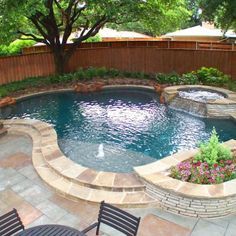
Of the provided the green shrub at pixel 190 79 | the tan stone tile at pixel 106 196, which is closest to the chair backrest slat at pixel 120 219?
the tan stone tile at pixel 106 196

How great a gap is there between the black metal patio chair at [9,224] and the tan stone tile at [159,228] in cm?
197

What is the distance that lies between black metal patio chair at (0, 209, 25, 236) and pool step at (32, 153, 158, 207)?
1.64 meters

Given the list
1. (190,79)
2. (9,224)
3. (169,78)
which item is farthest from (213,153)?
(169,78)

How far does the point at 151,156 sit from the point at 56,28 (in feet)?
30.5

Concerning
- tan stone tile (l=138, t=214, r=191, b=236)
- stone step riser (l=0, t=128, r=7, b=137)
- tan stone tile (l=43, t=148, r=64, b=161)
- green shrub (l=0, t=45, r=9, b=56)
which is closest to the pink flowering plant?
tan stone tile (l=138, t=214, r=191, b=236)

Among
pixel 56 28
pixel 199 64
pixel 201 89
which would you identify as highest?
pixel 56 28

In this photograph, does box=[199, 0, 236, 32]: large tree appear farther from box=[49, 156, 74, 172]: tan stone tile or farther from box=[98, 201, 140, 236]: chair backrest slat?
box=[98, 201, 140, 236]: chair backrest slat

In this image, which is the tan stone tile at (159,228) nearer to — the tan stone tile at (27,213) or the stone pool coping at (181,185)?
the stone pool coping at (181,185)

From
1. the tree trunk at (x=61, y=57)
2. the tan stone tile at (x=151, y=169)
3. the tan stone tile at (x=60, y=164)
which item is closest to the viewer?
the tan stone tile at (x=151, y=169)

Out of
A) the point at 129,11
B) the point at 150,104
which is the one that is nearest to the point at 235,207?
the point at 150,104

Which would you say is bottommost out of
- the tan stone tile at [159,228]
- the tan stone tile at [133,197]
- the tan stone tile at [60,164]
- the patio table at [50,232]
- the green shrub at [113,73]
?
the tan stone tile at [159,228]

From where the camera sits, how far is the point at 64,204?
17.9 ft

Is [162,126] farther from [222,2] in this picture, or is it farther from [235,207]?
[222,2]

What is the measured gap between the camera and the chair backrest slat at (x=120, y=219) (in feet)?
12.8
